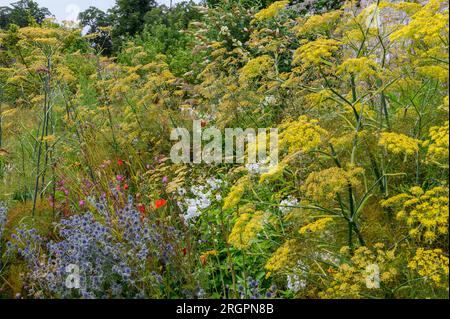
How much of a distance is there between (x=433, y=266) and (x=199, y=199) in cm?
212

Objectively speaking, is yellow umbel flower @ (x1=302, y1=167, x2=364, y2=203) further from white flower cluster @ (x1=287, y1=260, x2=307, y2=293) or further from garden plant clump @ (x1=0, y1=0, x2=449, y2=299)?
white flower cluster @ (x1=287, y1=260, x2=307, y2=293)

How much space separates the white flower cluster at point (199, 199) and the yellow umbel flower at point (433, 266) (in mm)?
1723

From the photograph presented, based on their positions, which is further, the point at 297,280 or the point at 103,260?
the point at 297,280

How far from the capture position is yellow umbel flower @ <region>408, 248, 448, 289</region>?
7.37 ft

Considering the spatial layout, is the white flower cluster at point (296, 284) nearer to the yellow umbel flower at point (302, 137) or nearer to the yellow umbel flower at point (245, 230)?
the yellow umbel flower at point (245, 230)

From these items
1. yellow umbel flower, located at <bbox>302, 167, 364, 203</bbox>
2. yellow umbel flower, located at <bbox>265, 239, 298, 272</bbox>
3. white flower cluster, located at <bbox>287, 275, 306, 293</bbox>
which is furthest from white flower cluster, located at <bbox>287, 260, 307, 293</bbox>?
yellow umbel flower, located at <bbox>302, 167, 364, 203</bbox>

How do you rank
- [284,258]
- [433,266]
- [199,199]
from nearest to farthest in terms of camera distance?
[433,266] < [284,258] < [199,199]

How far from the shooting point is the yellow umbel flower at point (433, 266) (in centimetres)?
225

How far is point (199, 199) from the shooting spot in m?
4.04

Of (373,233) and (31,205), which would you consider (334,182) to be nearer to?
(373,233)

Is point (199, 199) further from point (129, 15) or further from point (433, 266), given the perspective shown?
point (129, 15)

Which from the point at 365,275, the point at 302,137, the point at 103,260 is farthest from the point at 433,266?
the point at 103,260

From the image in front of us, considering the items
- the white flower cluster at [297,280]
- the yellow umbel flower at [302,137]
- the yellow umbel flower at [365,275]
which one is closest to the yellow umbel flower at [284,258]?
the white flower cluster at [297,280]

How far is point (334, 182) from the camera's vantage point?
2400 millimetres
